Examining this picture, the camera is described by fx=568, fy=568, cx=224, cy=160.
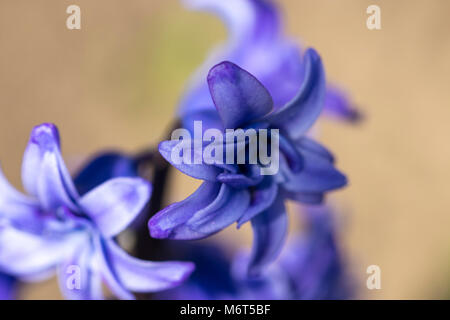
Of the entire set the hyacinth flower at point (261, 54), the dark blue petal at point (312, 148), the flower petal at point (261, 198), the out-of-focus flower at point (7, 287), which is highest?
the hyacinth flower at point (261, 54)

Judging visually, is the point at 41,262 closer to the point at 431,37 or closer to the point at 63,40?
the point at 63,40

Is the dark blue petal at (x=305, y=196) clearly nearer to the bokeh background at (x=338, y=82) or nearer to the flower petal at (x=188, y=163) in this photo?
the flower petal at (x=188, y=163)

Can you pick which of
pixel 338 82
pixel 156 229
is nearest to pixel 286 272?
pixel 156 229

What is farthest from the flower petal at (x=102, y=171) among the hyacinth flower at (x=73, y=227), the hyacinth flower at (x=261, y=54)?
the hyacinth flower at (x=261, y=54)

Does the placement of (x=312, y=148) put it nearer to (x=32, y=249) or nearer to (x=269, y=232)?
(x=269, y=232)

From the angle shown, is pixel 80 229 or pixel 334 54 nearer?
pixel 80 229
